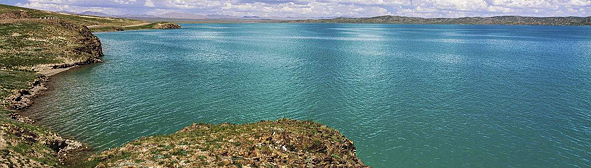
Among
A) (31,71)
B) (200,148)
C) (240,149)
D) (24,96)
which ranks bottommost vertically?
(24,96)

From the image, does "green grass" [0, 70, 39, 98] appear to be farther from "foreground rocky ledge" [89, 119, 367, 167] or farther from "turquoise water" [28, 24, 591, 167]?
"foreground rocky ledge" [89, 119, 367, 167]

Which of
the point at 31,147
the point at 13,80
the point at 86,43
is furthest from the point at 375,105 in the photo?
the point at 86,43

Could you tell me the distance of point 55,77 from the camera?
68.6 meters

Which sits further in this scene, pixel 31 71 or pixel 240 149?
pixel 31 71

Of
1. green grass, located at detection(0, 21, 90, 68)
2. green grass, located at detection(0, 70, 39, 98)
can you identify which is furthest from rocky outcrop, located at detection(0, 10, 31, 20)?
green grass, located at detection(0, 70, 39, 98)

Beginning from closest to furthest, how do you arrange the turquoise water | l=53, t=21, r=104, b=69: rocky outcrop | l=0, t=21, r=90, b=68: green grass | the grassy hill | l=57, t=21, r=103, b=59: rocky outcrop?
the grassy hill → the turquoise water → l=0, t=21, r=90, b=68: green grass → l=53, t=21, r=104, b=69: rocky outcrop → l=57, t=21, r=103, b=59: rocky outcrop

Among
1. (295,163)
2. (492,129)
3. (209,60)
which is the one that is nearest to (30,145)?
(295,163)

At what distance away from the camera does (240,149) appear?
27422 mm

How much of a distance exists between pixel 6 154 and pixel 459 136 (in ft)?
149

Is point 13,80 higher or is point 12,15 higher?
point 12,15

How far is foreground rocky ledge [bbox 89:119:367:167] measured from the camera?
25.4 m

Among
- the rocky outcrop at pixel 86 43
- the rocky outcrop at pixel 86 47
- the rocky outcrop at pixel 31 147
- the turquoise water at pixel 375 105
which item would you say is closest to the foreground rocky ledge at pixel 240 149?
the rocky outcrop at pixel 31 147

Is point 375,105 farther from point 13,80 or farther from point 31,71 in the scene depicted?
point 31,71

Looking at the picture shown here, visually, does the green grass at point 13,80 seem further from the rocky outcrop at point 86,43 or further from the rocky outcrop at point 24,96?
the rocky outcrop at point 86,43
